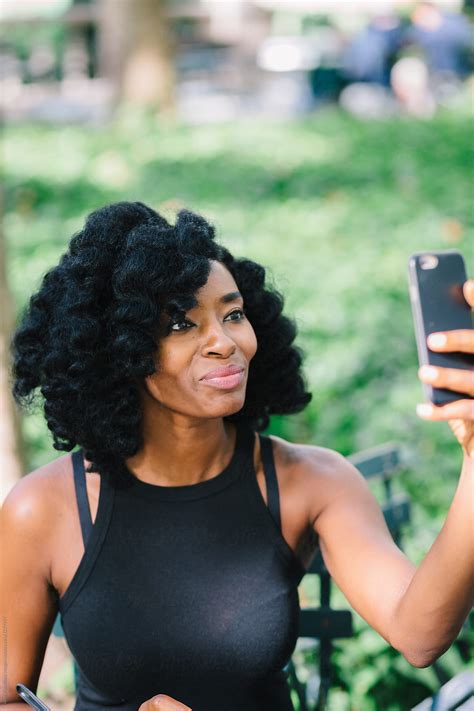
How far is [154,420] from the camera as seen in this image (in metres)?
2.28

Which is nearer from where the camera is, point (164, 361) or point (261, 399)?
point (164, 361)

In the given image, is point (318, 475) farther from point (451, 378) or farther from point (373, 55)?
point (373, 55)

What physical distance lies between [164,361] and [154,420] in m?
0.20

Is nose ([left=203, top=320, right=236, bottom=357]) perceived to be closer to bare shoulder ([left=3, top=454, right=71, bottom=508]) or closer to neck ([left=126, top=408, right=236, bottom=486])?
neck ([left=126, top=408, right=236, bottom=486])

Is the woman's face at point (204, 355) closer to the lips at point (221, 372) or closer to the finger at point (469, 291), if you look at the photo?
the lips at point (221, 372)

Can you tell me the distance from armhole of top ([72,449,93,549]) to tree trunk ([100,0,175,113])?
1190 cm

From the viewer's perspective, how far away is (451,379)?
1.63 m

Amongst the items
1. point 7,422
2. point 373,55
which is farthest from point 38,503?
point 373,55

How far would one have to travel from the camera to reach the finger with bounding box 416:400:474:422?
163cm

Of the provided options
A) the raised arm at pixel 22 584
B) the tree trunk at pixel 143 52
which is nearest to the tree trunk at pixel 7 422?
the raised arm at pixel 22 584

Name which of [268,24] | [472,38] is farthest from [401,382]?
[268,24]

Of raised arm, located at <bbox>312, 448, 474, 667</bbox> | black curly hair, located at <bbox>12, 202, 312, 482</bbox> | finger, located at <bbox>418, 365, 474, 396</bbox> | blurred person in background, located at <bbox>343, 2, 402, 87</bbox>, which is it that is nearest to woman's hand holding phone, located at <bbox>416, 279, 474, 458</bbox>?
finger, located at <bbox>418, 365, 474, 396</bbox>

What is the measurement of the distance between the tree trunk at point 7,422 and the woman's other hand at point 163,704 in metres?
1.87

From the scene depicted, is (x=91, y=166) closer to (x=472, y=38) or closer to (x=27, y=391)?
(x=27, y=391)
